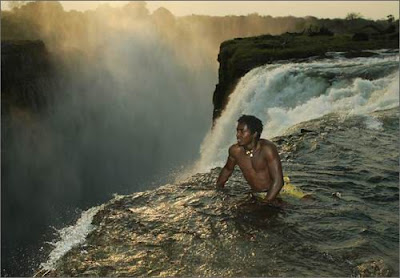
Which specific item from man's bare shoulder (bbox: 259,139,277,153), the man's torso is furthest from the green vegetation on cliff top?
man's bare shoulder (bbox: 259,139,277,153)

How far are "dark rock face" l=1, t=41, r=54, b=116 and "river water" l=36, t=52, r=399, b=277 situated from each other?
43233 millimetres

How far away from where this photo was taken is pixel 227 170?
24.8 ft

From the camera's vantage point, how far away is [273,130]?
1498 cm

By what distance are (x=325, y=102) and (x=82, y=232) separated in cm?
1224

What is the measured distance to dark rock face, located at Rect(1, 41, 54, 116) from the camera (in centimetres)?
4712

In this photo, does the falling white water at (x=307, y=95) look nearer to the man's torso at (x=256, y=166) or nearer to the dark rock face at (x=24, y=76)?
the man's torso at (x=256, y=166)

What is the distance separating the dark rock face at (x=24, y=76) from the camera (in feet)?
155

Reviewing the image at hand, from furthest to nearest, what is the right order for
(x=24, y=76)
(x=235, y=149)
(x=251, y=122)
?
(x=24, y=76) < (x=235, y=149) < (x=251, y=122)

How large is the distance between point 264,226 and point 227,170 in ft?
5.44

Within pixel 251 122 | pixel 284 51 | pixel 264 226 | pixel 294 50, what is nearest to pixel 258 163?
pixel 251 122

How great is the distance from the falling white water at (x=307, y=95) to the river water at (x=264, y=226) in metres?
3.32

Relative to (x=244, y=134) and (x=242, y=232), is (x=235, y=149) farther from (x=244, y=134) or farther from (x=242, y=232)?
(x=242, y=232)

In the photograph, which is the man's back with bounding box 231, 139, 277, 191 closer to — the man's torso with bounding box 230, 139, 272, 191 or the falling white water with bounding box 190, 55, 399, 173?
the man's torso with bounding box 230, 139, 272, 191

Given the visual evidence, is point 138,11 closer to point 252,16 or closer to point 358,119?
point 252,16
